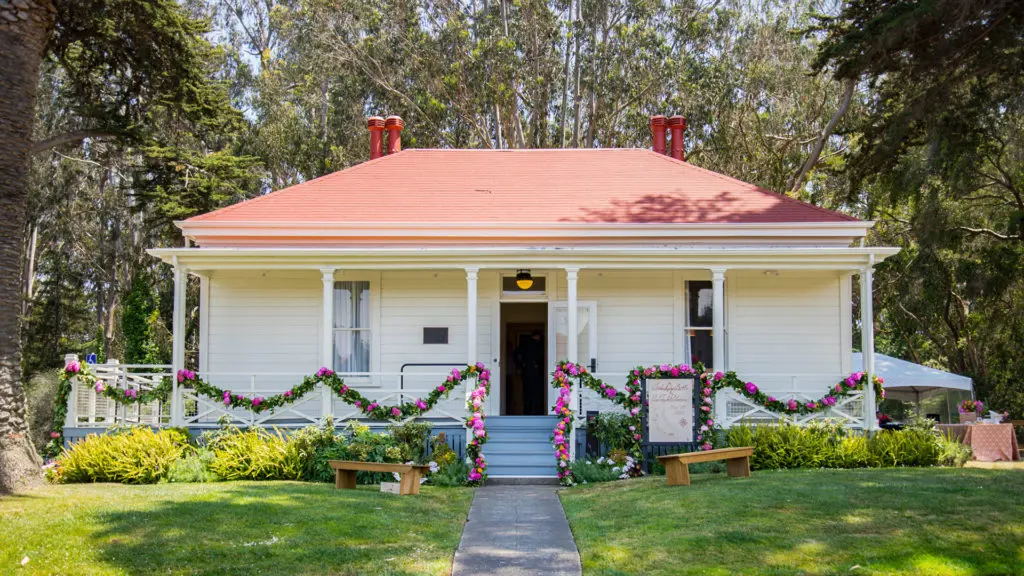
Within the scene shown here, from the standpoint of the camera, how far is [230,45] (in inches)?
1577

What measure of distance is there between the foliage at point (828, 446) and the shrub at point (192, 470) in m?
7.89

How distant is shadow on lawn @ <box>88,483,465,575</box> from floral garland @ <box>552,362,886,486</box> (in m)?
3.55

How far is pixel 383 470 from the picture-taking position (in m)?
12.3

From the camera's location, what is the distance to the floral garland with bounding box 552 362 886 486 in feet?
47.3

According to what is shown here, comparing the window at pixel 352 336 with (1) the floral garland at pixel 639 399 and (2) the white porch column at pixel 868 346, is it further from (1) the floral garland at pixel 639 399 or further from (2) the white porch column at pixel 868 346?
(2) the white porch column at pixel 868 346

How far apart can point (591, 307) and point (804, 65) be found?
699 inches

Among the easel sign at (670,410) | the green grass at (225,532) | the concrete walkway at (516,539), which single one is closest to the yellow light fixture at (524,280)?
the easel sign at (670,410)

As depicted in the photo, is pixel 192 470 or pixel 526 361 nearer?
pixel 192 470

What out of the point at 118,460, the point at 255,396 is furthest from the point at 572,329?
the point at 118,460

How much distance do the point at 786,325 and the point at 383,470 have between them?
8.25 metres

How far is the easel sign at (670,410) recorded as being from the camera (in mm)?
13906

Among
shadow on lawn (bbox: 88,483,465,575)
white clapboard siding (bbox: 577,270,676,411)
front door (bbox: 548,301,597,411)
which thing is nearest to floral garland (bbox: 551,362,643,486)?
front door (bbox: 548,301,597,411)

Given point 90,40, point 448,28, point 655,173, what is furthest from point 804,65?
point 90,40

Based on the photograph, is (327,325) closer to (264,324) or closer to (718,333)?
(264,324)
